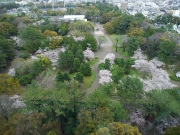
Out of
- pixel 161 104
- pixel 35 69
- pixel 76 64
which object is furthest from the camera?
pixel 76 64

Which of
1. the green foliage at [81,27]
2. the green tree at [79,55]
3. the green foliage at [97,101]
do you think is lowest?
the green tree at [79,55]

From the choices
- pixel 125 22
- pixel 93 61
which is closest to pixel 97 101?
pixel 93 61

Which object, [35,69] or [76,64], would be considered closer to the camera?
[35,69]

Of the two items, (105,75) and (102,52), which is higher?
(105,75)

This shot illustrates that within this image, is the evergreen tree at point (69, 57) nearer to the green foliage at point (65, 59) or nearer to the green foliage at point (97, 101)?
the green foliage at point (65, 59)

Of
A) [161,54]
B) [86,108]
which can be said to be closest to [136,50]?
[161,54]

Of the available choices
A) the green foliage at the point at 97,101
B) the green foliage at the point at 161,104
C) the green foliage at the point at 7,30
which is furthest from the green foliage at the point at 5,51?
the green foliage at the point at 161,104

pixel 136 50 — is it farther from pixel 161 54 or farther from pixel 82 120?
pixel 82 120

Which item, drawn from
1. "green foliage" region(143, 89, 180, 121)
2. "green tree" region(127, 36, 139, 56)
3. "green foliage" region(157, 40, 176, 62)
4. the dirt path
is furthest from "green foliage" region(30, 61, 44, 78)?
"green foliage" region(157, 40, 176, 62)

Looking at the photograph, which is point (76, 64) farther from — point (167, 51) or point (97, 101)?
point (167, 51)
